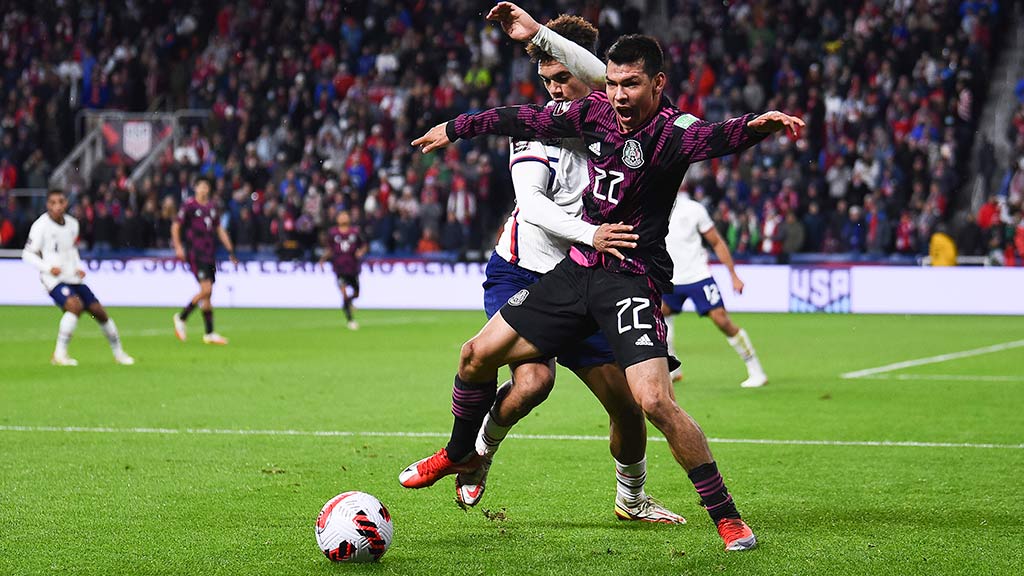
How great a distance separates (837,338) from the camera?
18.5 m

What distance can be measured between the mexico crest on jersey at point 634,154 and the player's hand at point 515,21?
33.4 inches

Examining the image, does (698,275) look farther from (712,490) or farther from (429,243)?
(429,243)

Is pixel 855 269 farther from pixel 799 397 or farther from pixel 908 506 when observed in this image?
pixel 908 506

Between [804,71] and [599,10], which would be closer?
[804,71]

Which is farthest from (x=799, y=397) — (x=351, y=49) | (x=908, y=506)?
(x=351, y=49)

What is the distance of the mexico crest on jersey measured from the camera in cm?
562

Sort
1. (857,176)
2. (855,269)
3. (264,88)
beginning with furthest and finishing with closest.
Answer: (264,88)
(857,176)
(855,269)

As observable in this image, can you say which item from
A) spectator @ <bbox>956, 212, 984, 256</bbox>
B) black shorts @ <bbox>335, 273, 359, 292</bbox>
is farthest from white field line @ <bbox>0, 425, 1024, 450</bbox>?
spectator @ <bbox>956, 212, 984, 256</bbox>

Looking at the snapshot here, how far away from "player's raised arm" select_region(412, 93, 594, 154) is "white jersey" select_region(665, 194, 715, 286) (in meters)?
6.32

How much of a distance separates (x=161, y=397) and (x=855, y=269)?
15258 millimetres

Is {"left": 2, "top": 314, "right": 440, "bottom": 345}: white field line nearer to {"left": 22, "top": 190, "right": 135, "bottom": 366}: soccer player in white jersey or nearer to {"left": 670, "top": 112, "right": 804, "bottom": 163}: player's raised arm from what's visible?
{"left": 22, "top": 190, "right": 135, "bottom": 366}: soccer player in white jersey

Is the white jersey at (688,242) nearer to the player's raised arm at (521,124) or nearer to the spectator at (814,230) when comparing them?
the player's raised arm at (521,124)

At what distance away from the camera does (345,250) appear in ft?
70.6

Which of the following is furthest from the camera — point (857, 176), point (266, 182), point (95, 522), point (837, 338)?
point (266, 182)
